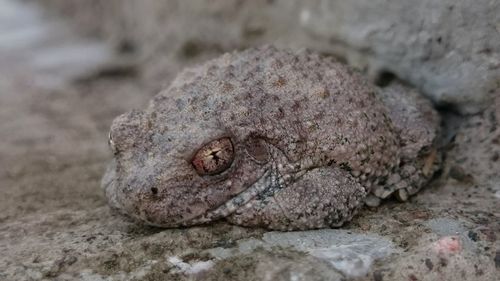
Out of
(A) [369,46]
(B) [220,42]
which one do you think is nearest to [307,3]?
(A) [369,46]

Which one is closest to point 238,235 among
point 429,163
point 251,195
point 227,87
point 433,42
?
point 251,195

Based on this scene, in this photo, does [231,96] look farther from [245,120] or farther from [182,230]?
[182,230]

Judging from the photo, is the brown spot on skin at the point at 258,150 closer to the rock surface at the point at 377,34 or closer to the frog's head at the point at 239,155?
the frog's head at the point at 239,155

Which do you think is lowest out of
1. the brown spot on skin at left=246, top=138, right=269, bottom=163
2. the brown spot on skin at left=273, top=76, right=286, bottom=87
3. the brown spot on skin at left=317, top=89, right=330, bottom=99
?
the brown spot on skin at left=246, top=138, right=269, bottom=163

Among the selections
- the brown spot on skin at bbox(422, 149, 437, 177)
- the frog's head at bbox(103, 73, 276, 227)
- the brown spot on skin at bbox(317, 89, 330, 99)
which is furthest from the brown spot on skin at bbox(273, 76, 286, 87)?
the brown spot on skin at bbox(422, 149, 437, 177)

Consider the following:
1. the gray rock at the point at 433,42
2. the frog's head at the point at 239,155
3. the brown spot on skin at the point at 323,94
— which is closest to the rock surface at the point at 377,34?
the gray rock at the point at 433,42

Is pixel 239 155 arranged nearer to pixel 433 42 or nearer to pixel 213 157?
pixel 213 157

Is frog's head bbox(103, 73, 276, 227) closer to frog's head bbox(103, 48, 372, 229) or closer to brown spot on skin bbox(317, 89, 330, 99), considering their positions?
frog's head bbox(103, 48, 372, 229)
